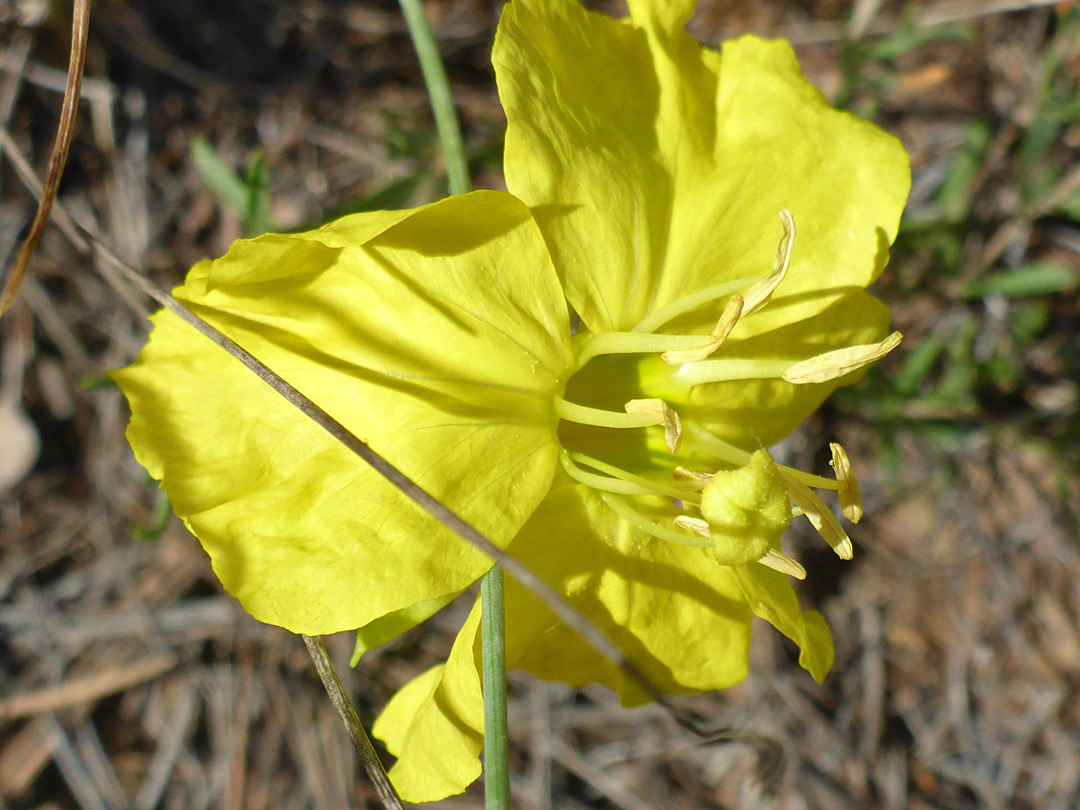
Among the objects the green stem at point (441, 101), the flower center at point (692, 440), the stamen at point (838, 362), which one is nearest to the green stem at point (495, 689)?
the flower center at point (692, 440)

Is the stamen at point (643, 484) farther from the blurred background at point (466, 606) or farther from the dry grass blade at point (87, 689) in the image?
the dry grass blade at point (87, 689)

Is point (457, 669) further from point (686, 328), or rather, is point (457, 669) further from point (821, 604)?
point (821, 604)

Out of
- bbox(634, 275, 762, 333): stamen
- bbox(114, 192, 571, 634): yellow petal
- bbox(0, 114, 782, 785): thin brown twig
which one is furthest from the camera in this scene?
bbox(634, 275, 762, 333): stamen

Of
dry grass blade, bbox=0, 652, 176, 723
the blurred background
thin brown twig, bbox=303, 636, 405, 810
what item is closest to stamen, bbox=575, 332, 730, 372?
thin brown twig, bbox=303, 636, 405, 810

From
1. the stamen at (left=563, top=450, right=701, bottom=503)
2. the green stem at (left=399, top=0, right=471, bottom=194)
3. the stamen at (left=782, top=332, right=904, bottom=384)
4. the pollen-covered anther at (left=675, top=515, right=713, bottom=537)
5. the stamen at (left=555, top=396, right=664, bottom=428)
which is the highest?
the green stem at (left=399, top=0, right=471, bottom=194)

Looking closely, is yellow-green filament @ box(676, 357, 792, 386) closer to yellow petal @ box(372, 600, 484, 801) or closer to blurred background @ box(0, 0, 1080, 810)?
yellow petal @ box(372, 600, 484, 801)

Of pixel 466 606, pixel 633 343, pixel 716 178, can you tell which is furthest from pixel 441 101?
pixel 466 606

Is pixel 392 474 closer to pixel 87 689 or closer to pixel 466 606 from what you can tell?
pixel 466 606
